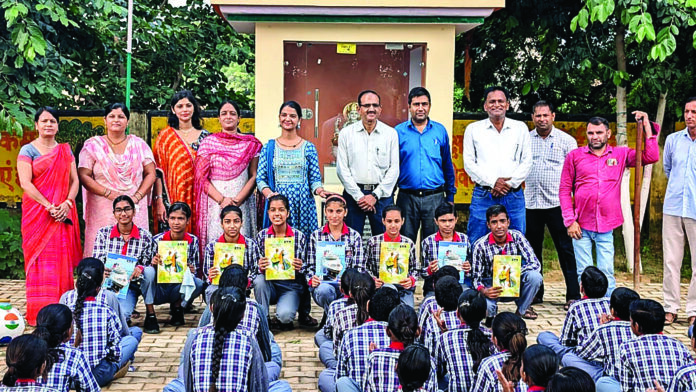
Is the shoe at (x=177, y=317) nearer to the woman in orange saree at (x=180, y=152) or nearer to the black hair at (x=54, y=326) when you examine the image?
the woman in orange saree at (x=180, y=152)

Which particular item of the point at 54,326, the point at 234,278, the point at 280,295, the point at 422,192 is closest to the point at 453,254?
the point at 422,192

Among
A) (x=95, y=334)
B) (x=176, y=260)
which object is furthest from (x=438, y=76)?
(x=95, y=334)

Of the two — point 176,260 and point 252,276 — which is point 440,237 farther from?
point 176,260

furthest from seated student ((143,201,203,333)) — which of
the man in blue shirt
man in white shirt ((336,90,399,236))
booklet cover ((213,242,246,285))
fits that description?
the man in blue shirt

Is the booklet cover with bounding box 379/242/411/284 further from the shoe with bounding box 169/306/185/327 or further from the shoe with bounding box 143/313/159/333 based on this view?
the shoe with bounding box 143/313/159/333

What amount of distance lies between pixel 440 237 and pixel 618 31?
370 centimetres

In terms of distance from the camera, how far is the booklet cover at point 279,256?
5877 millimetres

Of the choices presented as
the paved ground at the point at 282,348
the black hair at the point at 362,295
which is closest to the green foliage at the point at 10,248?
the paved ground at the point at 282,348

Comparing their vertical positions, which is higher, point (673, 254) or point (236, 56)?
point (236, 56)

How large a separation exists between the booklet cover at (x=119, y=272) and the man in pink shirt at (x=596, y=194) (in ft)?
11.7

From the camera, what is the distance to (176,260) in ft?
19.5

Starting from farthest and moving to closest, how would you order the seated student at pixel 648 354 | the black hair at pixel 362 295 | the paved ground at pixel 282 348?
the paved ground at pixel 282 348, the black hair at pixel 362 295, the seated student at pixel 648 354

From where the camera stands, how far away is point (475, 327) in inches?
170

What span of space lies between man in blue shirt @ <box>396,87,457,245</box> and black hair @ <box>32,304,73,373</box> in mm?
3225
